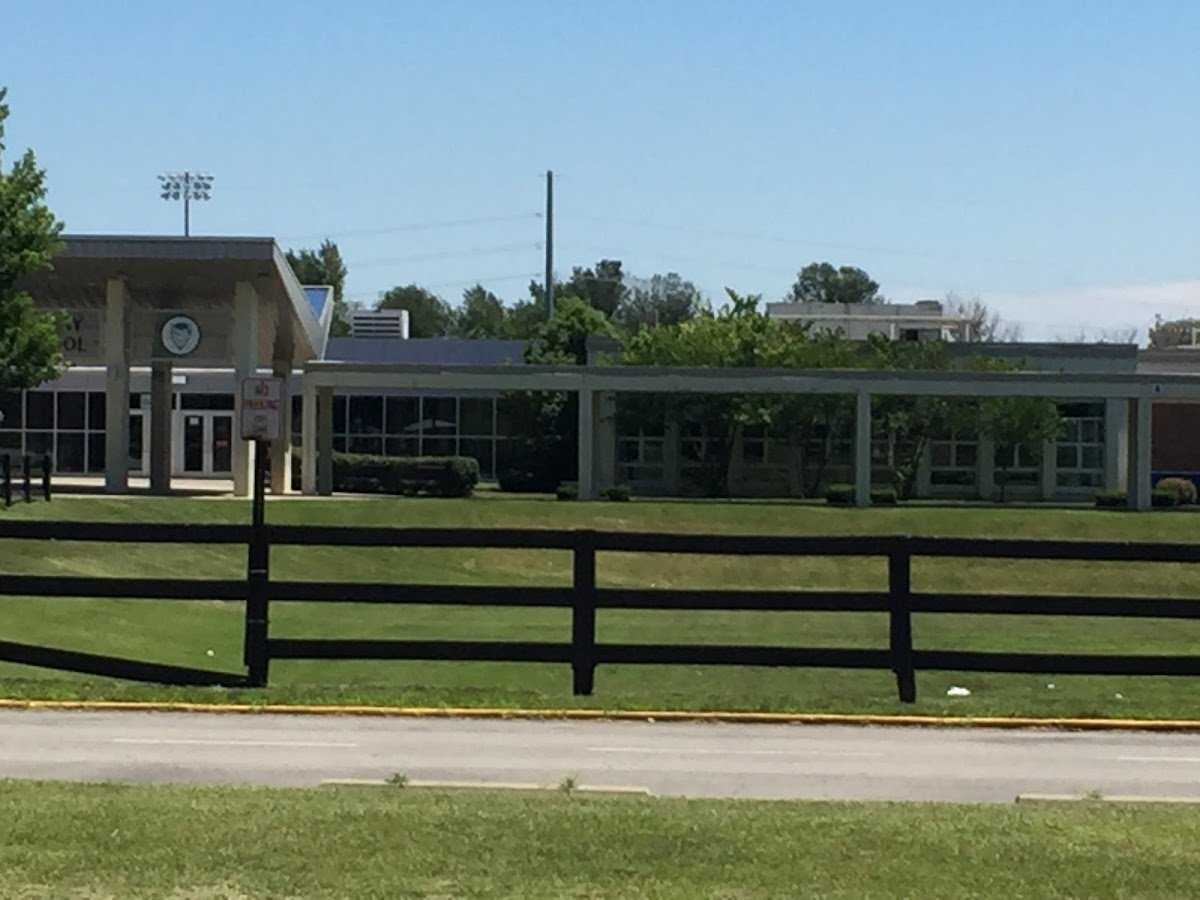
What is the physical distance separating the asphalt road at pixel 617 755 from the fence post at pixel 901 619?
3.96 ft

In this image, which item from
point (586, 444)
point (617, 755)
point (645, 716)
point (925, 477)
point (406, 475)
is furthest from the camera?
point (925, 477)

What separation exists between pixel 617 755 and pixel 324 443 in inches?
1774

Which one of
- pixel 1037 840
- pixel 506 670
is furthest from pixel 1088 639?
pixel 1037 840

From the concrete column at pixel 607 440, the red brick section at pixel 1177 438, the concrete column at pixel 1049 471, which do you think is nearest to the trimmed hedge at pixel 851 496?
the concrete column at pixel 1049 471

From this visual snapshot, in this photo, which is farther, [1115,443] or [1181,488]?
[1115,443]

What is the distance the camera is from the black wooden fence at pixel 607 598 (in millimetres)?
13281

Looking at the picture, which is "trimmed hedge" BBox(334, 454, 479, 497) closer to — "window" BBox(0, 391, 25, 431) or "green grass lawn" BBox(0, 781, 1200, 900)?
"window" BBox(0, 391, 25, 431)

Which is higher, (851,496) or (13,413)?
(13,413)

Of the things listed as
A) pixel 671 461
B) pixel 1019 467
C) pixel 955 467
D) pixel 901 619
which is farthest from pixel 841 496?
pixel 901 619

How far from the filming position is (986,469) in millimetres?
60531

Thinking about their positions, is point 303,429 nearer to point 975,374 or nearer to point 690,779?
point 975,374

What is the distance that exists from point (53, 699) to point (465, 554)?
2586 centimetres

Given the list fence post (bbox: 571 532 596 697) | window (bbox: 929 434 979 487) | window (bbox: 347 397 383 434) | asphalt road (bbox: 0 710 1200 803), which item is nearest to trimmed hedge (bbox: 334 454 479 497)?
window (bbox: 347 397 383 434)

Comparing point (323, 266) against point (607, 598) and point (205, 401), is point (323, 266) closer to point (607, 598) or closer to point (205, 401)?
point (205, 401)
